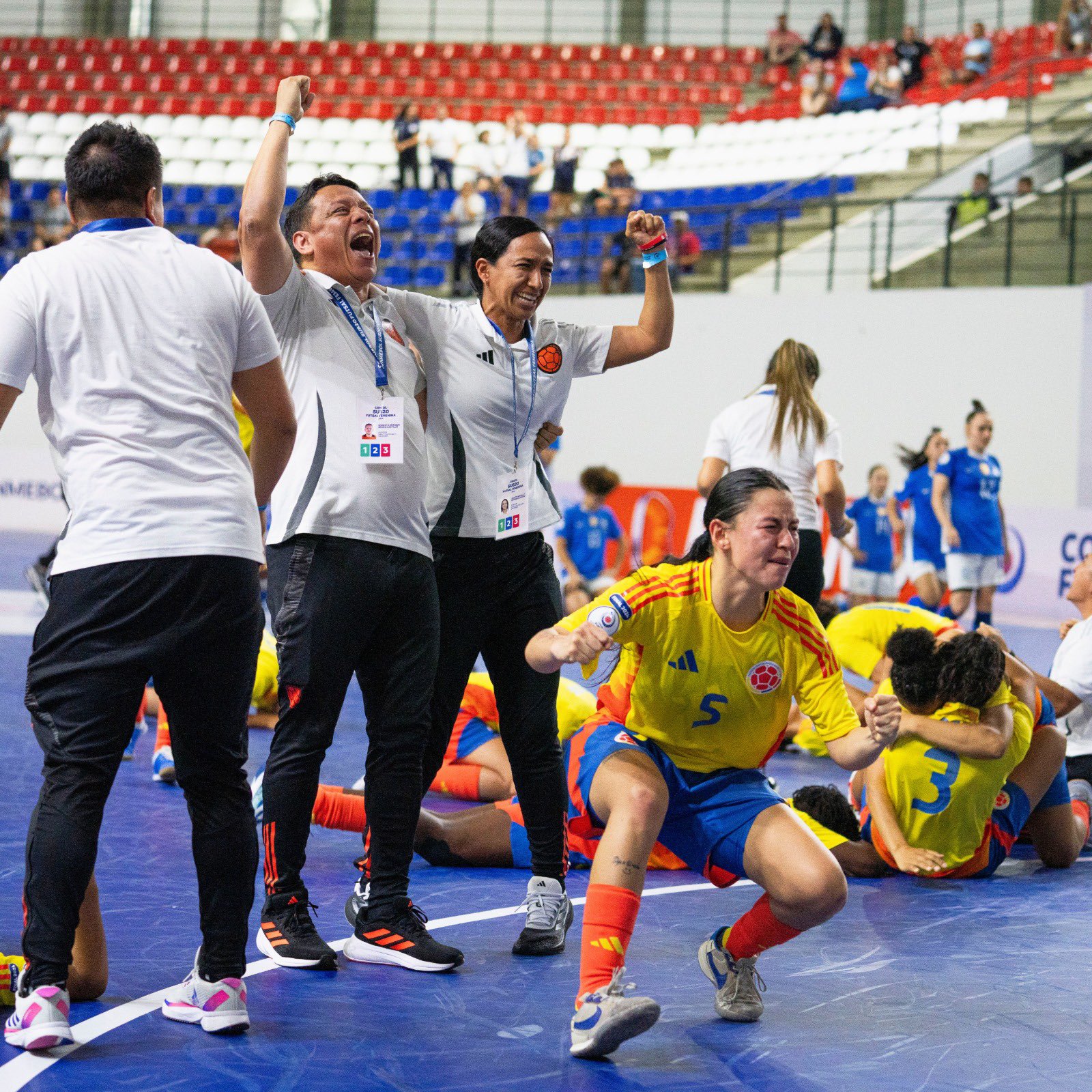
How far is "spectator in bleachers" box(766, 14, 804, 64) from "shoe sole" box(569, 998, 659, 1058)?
19.9m

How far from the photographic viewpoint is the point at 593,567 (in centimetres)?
947

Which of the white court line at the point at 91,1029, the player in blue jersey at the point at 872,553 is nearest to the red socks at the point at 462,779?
the white court line at the point at 91,1029

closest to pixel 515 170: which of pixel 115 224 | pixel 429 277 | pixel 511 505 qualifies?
pixel 429 277

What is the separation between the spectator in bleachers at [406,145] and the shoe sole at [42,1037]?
17269mm

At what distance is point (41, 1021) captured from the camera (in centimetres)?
274

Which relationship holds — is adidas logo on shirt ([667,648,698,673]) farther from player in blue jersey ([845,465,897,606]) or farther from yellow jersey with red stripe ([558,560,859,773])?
player in blue jersey ([845,465,897,606])

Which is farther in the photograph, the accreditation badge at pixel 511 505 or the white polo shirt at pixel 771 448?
the white polo shirt at pixel 771 448

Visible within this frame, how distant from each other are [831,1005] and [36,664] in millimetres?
2000

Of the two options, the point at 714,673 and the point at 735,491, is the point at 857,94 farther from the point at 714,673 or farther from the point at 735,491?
the point at 714,673

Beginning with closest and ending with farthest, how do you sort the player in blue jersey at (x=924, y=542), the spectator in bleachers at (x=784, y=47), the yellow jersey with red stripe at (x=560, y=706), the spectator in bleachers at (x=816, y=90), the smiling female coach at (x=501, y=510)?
the smiling female coach at (x=501, y=510), the yellow jersey with red stripe at (x=560, y=706), the player in blue jersey at (x=924, y=542), the spectator in bleachers at (x=816, y=90), the spectator in bleachers at (x=784, y=47)

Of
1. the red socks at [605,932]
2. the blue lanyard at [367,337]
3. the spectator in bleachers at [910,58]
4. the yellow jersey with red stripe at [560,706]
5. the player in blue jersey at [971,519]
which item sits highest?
the spectator in bleachers at [910,58]

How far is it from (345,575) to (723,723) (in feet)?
3.16

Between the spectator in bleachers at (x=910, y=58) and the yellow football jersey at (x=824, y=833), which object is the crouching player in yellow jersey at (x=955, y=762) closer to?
the yellow football jersey at (x=824, y=833)

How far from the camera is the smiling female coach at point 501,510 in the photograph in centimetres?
371
